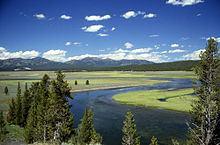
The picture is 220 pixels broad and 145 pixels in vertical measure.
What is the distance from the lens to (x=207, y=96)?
1165 inches

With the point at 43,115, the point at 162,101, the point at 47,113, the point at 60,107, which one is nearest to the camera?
the point at 60,107

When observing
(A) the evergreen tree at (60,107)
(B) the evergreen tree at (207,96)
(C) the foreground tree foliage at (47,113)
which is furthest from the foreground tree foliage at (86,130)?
(B) the evergreen tree at (207,96)

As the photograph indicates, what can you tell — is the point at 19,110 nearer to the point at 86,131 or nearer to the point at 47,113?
the point at 47,113

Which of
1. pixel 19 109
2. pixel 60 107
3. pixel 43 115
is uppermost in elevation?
pixel 60 107

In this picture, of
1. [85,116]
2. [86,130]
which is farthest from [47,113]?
[86,130]

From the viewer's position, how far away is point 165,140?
57.2 metres

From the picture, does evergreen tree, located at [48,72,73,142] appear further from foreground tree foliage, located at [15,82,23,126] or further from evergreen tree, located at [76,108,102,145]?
foreground tree foliage, located at [15,82,23,126]

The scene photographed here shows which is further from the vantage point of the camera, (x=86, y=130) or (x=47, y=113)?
(x=47, y=113)

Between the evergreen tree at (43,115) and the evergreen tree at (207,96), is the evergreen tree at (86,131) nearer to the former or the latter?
the evergreen tree at (43,115)

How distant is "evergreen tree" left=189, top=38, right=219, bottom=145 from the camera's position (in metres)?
29.2

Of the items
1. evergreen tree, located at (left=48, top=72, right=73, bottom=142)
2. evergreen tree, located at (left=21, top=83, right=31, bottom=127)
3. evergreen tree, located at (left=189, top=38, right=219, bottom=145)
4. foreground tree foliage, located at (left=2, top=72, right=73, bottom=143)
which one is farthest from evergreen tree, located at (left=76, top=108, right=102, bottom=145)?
evergreen tree, located at (left=21, top=83, right=31, bottom=127)

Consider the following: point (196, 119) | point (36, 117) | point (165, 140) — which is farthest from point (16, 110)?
point (196, 119)

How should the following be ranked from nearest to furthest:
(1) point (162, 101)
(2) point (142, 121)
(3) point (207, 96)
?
(3) point (207, 96) < (2) point (142, 121) < (1) point (162, 101)

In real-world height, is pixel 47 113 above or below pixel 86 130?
above
